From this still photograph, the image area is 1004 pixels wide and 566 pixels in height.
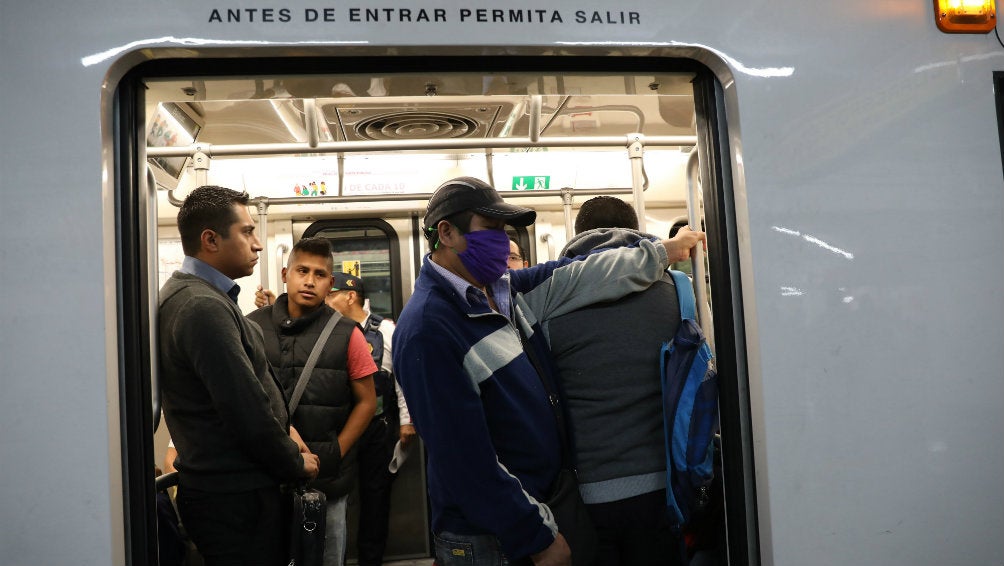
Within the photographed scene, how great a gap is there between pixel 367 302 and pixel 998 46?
410 centimetres

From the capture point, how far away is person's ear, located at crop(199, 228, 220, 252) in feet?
8.42

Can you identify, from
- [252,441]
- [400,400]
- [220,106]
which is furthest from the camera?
[400,400]

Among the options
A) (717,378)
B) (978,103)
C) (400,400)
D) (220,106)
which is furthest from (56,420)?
(400,400)

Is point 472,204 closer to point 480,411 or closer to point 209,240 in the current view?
point 480,411

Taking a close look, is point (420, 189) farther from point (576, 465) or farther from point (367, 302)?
point (576, 465)

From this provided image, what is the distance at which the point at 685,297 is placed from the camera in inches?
91.0

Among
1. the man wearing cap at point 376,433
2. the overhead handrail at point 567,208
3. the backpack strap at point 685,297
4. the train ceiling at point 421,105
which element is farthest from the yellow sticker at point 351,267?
the backpack strap at point 685,297

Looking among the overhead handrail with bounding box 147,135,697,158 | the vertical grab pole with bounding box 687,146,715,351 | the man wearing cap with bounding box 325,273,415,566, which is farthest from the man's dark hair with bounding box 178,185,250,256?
→ the man wearing cap with bounding box 325,273,415,566

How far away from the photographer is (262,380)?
2588 millimetres

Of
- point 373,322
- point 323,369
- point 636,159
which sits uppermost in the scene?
point 636,159

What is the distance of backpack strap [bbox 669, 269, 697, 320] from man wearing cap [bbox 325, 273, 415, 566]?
111 inches

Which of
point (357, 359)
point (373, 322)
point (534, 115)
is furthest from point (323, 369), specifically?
point (534, 115)

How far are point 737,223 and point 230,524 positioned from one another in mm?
1913

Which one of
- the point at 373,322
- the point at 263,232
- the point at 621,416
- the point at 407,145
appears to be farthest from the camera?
the point at 373,322
